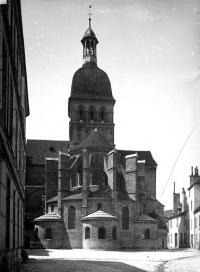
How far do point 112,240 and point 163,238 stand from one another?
16.9 metres

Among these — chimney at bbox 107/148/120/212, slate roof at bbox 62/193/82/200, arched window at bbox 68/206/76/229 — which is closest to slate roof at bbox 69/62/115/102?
chimney at bbox 107/148/120/212

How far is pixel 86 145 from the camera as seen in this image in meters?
56.2

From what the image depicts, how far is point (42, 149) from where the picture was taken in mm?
66938

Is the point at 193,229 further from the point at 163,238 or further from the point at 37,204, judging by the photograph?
the point at 37,204

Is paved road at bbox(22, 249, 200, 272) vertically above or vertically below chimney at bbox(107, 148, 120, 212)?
below

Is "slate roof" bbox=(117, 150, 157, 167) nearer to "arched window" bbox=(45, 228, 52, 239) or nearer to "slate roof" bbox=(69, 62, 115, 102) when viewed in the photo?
"slate roof" bbox=(69, 62, 115, 102)

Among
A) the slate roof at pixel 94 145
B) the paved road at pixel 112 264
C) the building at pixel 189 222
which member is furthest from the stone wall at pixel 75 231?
the paved road at pixel 112 264

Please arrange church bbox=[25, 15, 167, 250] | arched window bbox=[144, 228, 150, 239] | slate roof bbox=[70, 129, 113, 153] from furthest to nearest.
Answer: slate roof bbox=[70, 129, 113, 153] < arched window bbox=[144, 228, 150, 239] < church bbox=[25, 15, 167, 250]

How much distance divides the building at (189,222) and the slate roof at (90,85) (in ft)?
66.0

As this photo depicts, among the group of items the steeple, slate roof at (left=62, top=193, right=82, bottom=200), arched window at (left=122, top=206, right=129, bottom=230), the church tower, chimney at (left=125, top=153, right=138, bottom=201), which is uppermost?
the steeple

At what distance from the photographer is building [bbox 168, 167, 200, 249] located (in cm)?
5422

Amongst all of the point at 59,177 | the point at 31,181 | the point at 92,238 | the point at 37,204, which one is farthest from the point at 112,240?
the point at 31,181

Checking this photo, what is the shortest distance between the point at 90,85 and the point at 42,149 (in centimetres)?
1315

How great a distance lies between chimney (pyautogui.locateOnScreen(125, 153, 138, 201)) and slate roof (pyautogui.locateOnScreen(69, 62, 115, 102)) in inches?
652
